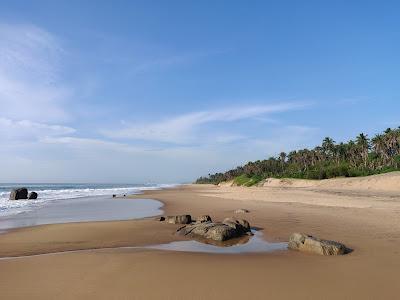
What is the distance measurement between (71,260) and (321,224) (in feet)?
41.4

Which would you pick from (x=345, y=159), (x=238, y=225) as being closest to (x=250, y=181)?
(x=345, y=159)

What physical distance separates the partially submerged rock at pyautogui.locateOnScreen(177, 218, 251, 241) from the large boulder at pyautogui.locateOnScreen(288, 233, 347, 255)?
3189mm

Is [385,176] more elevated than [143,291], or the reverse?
[385,176]

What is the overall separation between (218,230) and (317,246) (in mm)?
4469

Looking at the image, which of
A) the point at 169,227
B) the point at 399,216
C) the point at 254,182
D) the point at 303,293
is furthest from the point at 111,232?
the point at 254,182

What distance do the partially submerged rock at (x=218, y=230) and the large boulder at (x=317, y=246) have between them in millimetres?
3189

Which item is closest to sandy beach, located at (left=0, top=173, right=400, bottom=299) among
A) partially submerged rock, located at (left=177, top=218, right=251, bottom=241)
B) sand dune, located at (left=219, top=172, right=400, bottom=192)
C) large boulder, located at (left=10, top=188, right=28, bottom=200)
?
partially submerged rock, located at (left=177, top=218, right=251, bottom=241)

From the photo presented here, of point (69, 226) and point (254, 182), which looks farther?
point (254, 182)

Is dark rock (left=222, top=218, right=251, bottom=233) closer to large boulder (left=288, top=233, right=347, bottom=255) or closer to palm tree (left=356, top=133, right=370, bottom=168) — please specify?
large boulder (left=288, top=233, right=347, bottom=255)

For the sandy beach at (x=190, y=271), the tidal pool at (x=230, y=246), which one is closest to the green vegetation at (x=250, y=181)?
the sandy beach at (x=190, y=271)

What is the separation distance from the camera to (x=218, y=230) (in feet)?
48.9

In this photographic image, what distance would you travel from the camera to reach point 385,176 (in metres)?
52.6

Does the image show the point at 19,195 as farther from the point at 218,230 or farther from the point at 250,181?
the point at 250,181

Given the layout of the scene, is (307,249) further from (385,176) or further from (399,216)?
(385,176)
